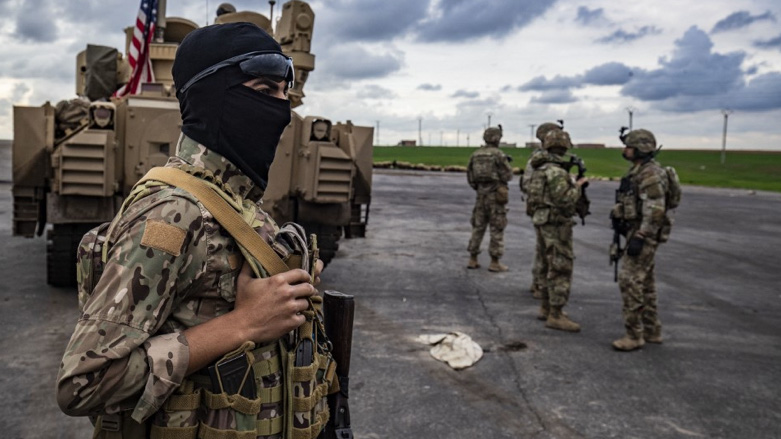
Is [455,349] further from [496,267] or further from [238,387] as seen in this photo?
[238,387]

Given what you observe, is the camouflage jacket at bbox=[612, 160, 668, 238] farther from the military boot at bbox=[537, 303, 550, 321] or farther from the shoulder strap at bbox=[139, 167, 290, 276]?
the shoulder strap at bbox=[139, 167, 290, 276]

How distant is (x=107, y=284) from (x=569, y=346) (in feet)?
16.7

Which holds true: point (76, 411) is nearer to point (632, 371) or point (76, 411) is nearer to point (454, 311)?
point (632, 371)

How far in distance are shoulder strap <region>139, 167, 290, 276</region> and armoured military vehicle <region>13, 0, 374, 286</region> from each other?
5512 mm

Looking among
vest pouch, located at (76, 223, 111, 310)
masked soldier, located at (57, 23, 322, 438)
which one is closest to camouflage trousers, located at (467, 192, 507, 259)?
masked soldier, located at (57, 23, 322, 438)

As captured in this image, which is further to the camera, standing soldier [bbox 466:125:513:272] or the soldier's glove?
standing soldier [bbox 466:125:513:272]

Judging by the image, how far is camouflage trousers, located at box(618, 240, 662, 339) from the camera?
228 inches

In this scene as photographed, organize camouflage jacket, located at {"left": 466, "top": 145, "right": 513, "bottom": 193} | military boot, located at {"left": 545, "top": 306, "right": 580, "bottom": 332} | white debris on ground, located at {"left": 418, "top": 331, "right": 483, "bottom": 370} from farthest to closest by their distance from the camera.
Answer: camouflage jacket, located at {"left": 466, "top": 145, "right": 513, "bottom": 193}, military boot, located at {"left": 545, "top": 306, "right": 580, "bottom": 332}, white debris on ground, located at {"left": 418, "top": 331, "right": 483, "bottom": 370}

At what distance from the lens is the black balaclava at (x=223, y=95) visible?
1.65m

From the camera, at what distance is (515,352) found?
561cm

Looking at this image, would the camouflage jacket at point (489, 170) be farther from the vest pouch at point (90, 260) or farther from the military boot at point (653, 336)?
the vest pouch at point (90, 260)

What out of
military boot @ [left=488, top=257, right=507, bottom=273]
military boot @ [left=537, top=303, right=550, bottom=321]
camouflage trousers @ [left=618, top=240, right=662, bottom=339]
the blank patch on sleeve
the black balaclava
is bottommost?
military boot @ [left=537, top=303, right=550, bottom=321]

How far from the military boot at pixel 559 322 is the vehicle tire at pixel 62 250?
507 cm

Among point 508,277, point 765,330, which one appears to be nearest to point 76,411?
point 765,330
